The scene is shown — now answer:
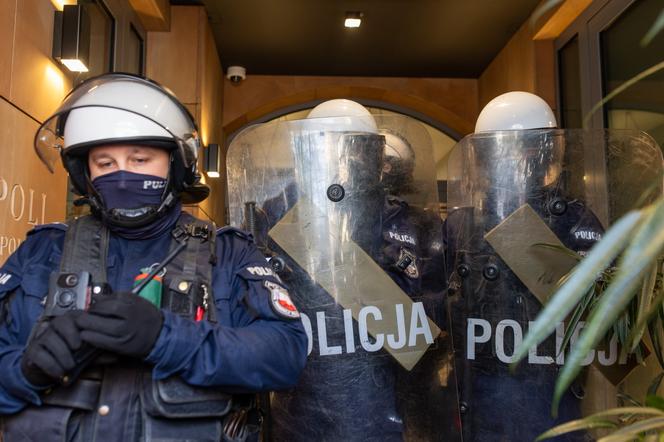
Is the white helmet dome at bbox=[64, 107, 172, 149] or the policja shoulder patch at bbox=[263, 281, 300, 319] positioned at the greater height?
the white helmet dome at bbox=[64, 107, 172, 149]

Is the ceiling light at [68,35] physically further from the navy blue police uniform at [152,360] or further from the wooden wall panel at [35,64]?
the navy blue police uniform at [152,360]

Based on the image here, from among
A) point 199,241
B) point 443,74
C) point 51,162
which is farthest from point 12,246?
point 443,74

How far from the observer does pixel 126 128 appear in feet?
4.37

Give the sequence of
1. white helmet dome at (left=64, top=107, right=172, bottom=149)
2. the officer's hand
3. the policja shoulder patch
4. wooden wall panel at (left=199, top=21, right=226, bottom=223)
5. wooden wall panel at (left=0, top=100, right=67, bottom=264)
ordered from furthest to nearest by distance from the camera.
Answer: wooden wall panel at (left=199, top=21, right=226, bottom=223) → wooden wall panel at (left=0, top=100, right=67, bottom=264) → white helmet dome at (left=64, top=107, right=172, bottom=149) → the policja shoulder patch → the officer's hand

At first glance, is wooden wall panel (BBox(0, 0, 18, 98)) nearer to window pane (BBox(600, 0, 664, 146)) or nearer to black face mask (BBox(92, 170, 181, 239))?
black face mask (BBox(92, 170, 181, 239))

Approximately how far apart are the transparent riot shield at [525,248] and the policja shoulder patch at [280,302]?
1.00 m

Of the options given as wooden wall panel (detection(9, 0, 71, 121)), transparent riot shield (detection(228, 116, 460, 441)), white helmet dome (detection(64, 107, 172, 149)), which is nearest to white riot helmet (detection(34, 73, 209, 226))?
white helmet dome (detection(64, 107, 172, 149))

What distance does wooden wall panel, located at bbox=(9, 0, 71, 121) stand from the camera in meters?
2.48

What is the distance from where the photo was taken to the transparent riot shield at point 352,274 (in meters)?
1.77

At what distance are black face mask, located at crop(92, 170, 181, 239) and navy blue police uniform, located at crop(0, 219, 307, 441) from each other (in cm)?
6

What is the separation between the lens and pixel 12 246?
2.37 meters

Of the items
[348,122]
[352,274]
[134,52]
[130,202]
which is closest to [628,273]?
[130,202]

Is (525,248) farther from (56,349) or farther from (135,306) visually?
(56,349)

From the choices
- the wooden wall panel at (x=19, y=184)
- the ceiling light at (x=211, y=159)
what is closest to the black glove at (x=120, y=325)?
the wooden wall panel at (x=19, y=184)
